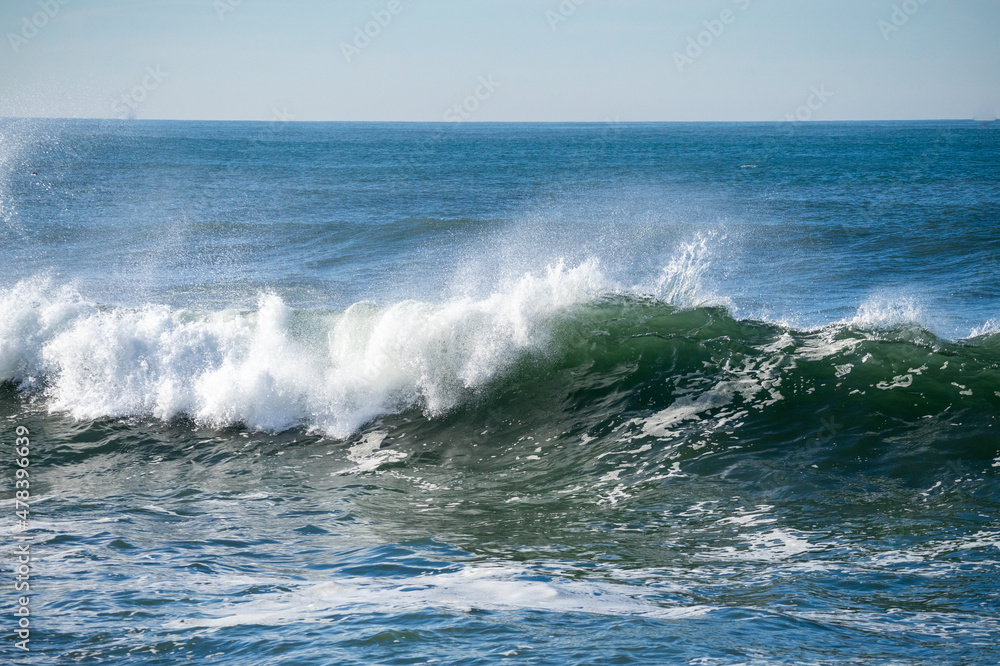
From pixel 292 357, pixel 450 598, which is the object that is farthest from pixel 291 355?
pixel 450 598

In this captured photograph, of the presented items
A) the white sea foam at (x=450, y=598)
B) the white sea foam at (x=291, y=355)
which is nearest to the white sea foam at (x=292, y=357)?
the white sea foam at (x=291, y=355)

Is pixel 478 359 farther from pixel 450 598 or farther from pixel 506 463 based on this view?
pixel 450 598

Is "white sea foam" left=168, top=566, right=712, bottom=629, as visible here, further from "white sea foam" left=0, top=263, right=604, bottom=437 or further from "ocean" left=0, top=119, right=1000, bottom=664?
"white sea foam" left=0, top=263, right=604, bottom=437

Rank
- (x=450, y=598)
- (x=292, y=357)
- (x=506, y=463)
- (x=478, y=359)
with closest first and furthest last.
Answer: (x=450, y=598)
(x=506, y=463)
(x=478, y=359)
(x=292, y=357)

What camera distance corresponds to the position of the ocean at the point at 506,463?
4.57m

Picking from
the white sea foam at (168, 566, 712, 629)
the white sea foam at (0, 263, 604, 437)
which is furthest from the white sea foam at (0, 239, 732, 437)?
the white sea foam at (168, 566, 712, 629)

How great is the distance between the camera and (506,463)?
8.48m

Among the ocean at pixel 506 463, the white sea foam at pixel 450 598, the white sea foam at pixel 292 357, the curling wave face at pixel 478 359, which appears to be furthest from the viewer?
the white sea foam at pixel 292 357

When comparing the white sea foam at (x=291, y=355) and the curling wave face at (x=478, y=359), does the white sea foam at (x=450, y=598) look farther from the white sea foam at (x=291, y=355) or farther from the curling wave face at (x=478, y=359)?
the white sea foam at (x=291, y=355)

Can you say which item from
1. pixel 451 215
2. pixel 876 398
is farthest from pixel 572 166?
pixel 876 398

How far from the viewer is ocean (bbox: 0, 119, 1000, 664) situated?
4.57m

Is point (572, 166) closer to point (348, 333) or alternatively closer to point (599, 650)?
point (348, 333)

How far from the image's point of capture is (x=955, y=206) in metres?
27.9

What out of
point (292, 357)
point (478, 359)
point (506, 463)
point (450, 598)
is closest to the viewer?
point (450, 598)
